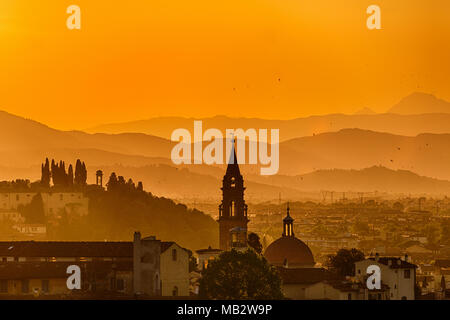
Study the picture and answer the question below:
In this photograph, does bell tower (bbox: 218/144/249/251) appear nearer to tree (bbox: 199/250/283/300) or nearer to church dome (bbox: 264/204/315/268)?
church dome (bbox: 264/204/315/268)

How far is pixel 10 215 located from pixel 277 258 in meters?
80.4

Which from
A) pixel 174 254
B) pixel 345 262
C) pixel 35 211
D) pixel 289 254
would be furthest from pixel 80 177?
pixel 174 254

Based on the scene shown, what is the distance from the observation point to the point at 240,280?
211ft

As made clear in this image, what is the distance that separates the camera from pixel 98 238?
15012 cm

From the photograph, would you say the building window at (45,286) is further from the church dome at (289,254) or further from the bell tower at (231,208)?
the bell tower at (231,208)

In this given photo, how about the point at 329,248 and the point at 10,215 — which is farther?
the point at 329,248

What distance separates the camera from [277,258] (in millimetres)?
87375

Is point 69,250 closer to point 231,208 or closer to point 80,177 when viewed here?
point 231,208

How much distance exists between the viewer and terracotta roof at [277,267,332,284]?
253 feet

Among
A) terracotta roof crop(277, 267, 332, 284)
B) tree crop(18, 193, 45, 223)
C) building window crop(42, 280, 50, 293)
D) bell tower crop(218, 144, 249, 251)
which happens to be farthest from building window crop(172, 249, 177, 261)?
tree crop(18, 193, 45, 223)
